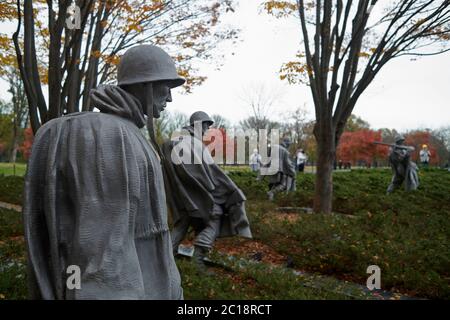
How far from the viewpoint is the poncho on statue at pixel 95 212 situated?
1306mm

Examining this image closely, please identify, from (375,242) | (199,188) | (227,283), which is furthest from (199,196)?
(375,242)

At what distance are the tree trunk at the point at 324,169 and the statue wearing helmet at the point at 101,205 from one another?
9.15 meters

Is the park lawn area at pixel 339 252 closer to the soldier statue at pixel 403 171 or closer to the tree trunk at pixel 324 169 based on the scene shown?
the tree trunk at pixel 324 169

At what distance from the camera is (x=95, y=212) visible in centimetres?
134

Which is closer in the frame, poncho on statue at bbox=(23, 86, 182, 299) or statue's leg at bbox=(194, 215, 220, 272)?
poncho on statue at bbox=(23, 86, 182, 299)

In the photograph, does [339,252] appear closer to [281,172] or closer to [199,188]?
[199,188]

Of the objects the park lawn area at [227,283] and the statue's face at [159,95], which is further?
the park lawn area at [227,283]

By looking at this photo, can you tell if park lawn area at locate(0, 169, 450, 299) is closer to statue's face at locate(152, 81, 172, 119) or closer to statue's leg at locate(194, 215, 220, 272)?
statue's leg at locate(194, 215, 220, 272)

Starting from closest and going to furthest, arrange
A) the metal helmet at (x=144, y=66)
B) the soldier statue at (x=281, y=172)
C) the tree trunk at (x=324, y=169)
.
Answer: the metal helmet at (x=144, y=66) → the tree trunk at (x=324, y=169) → the soldier statue at (x=281, y=172)

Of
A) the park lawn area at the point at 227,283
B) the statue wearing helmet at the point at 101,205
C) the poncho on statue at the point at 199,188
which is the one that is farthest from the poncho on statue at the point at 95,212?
the poncho on statue at the point at 199,188

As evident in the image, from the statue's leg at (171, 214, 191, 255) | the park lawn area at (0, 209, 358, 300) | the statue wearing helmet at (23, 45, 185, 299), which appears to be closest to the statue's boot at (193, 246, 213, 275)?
the park lawn area at (0, 209, 358, 300)

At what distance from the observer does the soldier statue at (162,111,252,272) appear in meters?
6.23

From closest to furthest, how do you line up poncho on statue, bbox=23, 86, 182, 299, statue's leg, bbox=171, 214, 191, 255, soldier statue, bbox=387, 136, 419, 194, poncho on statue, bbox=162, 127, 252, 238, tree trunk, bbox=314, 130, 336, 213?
poncho on statue, bbox=23, 86, 182, 299
poncho on statue, bbox=162, 127, 252, 238
statue's leg, bbox=171, 214, 191, 255
tree trunk, bbox=314, 130, 336, 213
soldier statue, bbox=387, 136, 419, 194

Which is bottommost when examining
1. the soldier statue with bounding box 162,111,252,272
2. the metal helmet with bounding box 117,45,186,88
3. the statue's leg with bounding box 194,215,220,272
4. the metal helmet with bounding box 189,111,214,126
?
the statue's leg with bounding box 194,215,220,272
